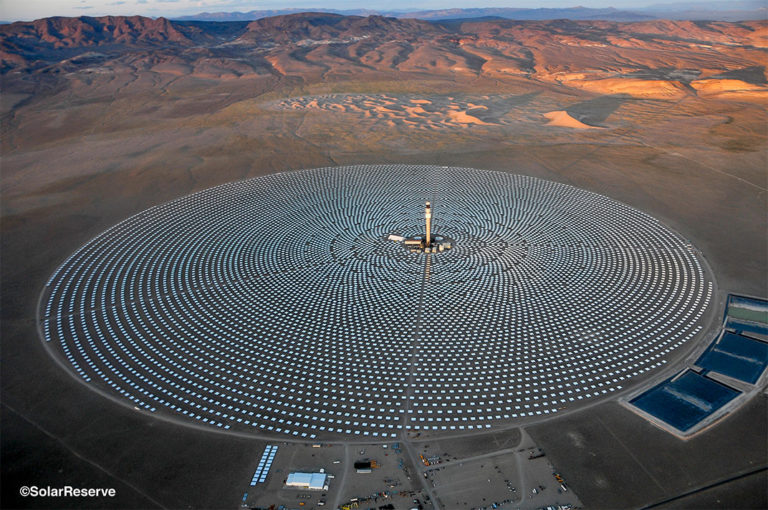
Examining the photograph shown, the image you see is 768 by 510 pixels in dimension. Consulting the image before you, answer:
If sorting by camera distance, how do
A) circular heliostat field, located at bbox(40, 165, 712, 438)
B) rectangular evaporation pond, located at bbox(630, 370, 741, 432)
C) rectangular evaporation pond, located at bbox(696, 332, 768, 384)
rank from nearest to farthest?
rectangular evaporation pond, located at bbox(630, 370, 741, 432) < circular heliostat field, located at bbox(40, 165, 712, 438) < rectangular evaporation pond, located at bbox(696, 332, 768, 384)

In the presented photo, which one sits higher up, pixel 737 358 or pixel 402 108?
pixel 402 108

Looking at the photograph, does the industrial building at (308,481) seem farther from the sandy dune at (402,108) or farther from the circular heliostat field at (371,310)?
the sandy dune at (402,108)

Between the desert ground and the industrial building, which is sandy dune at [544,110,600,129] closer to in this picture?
the desert ground

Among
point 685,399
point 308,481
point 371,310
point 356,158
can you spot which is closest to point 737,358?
point 685,399

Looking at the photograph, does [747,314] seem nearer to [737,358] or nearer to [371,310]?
[737,358]

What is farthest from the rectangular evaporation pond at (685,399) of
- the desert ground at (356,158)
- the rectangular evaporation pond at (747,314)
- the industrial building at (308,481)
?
the industrial building at (308,481)

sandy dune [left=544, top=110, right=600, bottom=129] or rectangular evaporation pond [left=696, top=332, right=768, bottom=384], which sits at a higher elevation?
sandy dune [left=544, top=110, right=600, bottom=129]

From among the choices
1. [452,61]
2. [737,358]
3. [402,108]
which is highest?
[452,61]

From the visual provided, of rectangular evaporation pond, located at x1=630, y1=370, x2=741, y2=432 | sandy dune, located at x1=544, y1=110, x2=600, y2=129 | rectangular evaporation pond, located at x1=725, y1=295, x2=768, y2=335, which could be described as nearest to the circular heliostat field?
rectangular evaporation pond, located at x1=630, y1=370, x2=741, y2=432
